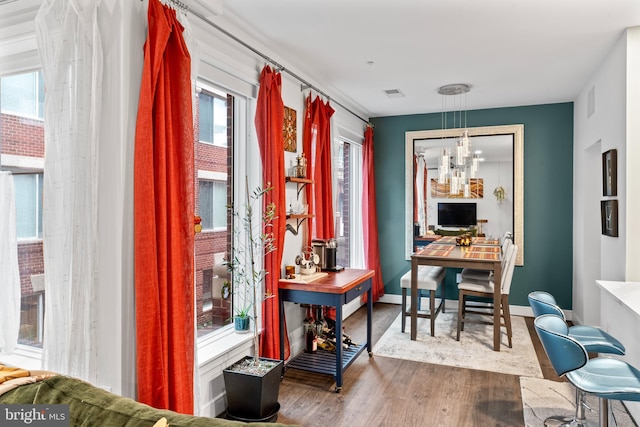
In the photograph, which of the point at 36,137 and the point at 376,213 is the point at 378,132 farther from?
the point at 36,137

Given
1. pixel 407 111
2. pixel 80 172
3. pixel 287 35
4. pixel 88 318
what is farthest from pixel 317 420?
pixel 407 111

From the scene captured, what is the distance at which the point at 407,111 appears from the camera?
18.7 feet

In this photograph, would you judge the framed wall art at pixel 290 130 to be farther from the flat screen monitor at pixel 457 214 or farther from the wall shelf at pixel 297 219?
the flat screen monitor at pixel 457 214

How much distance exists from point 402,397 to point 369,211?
2993 millimetres

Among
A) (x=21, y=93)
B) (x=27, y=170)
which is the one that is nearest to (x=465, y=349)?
(x=27, y=170)

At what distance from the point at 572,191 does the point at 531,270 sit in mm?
1104

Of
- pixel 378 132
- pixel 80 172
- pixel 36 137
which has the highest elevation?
pixel 378 132

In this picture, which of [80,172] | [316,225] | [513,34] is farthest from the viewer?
[316,225]

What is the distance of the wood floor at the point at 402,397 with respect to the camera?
270 cm

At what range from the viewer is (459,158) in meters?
4.35

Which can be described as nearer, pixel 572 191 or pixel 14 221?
pixel 14 221

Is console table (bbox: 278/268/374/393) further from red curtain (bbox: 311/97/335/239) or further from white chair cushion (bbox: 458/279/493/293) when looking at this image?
white chair cushion (bbox: 458/279/493/293)

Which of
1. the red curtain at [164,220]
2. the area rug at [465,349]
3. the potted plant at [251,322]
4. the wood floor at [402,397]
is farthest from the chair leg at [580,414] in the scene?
the red curtain at [164,220]

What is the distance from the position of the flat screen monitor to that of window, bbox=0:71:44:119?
476 cm
